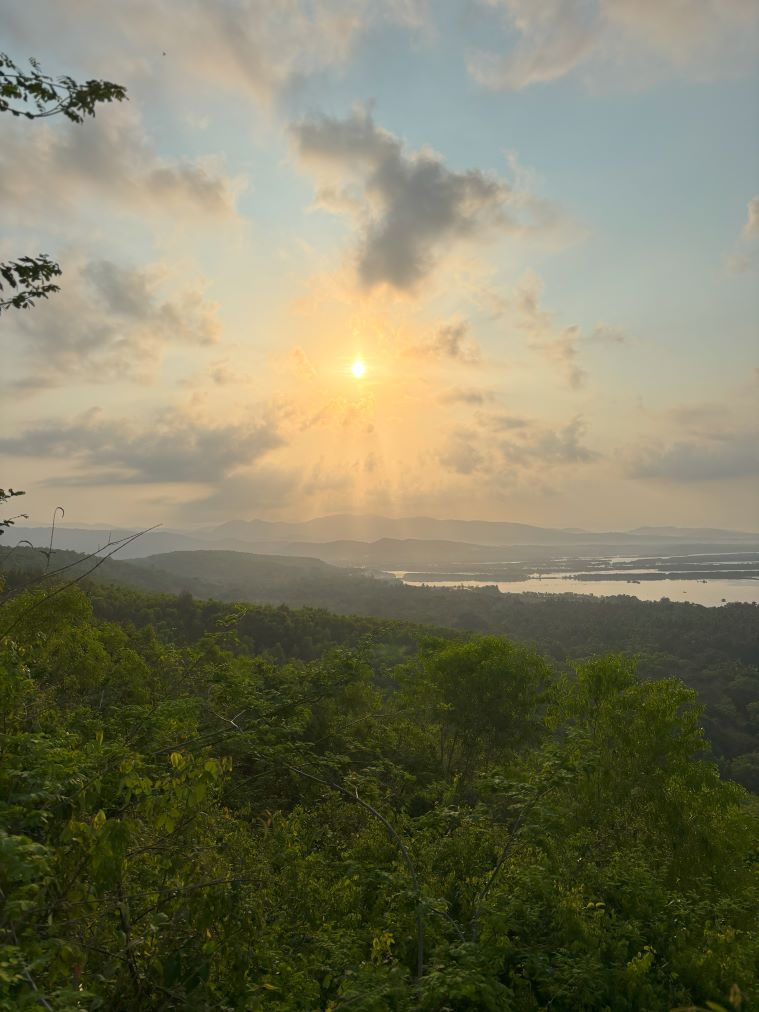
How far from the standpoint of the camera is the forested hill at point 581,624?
213 ft

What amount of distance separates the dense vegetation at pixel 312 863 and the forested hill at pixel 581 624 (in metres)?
24.4

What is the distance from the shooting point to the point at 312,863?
1029 cm

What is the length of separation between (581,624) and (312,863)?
114780 mm

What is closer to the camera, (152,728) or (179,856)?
(179,856)

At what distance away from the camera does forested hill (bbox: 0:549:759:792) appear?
65.1 metres

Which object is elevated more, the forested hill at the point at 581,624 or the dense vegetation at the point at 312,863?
the dense vegetation at the point at 312,863

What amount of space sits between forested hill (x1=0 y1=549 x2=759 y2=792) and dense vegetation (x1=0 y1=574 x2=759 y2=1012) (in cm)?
2436

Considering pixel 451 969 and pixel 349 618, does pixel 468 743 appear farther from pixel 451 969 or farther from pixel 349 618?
pixel 349 618

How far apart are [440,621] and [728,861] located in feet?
327

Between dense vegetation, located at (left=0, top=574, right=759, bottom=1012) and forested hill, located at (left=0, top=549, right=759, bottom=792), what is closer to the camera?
dense vegetation, located at (left=0, top=574, right=759, bottom=1012)

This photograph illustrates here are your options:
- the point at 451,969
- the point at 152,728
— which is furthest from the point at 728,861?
the point at 152,728

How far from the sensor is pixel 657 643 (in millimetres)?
101000

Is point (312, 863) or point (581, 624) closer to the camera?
point (312, 863)

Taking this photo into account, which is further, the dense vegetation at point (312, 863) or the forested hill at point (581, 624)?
the forested hill at point (581, 624)
